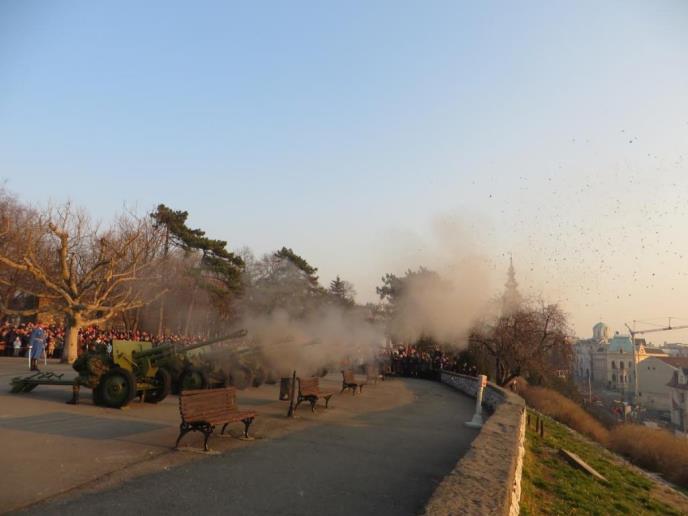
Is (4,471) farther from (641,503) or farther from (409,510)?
(641,503)

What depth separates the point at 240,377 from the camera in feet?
50.7

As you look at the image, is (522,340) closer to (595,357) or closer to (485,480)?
(485,480)

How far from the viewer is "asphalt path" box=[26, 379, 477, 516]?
5059mm

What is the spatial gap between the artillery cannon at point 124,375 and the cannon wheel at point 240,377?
5.32 feet

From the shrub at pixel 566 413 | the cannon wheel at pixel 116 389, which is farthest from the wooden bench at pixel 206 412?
the shrub at pixel 566 413

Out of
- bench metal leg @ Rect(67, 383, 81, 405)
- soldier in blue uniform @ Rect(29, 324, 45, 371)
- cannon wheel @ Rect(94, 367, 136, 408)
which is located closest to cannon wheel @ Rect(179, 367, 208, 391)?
cannon wheel @ Rect(94, 367, 136, 408)

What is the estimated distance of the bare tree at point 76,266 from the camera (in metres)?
23.9

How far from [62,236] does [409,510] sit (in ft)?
74.9

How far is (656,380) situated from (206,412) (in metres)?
102

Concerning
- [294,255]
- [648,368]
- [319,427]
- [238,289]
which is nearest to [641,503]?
[319,427]

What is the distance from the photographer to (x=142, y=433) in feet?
27.7

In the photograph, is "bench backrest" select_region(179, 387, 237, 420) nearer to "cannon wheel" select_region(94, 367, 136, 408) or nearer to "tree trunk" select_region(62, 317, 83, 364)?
"cannon wheel" select_region(94, 367, 136, 408)

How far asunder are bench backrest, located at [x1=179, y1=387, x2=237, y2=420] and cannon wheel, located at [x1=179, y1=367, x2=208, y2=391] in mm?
5592

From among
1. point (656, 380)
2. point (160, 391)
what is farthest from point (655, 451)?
point (656, 380)
